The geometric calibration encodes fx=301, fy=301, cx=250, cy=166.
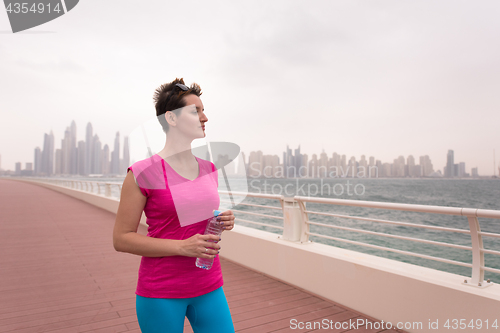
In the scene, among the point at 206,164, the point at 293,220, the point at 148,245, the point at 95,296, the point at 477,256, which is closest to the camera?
the point at 148,245

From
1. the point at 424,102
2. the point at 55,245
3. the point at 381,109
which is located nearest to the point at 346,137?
the point at 381,109

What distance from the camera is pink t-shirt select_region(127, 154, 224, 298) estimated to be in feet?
3.71

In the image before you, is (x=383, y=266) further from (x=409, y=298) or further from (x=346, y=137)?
(x=346, y=137)

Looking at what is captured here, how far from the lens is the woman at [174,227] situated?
110 centimetres

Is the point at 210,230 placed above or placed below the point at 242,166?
below

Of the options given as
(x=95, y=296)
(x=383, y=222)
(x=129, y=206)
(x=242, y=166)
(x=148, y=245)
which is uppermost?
(x=242, y=166)

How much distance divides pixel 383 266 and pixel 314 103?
5394 cm

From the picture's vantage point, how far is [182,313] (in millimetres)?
1181

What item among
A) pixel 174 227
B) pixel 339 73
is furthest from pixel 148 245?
pixel 339 73

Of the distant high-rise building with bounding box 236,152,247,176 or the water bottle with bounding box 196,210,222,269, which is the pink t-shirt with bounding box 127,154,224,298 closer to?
the water bottle with bounding box 196,210,222,269

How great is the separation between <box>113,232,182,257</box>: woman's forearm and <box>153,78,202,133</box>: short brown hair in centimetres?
45

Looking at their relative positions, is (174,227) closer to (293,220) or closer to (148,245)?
(148,245)

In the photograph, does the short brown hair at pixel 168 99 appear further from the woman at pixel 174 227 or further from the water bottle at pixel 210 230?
the water bottle at pixel 210 230

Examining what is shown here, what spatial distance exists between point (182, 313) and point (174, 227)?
34 cm
